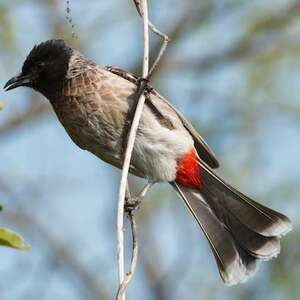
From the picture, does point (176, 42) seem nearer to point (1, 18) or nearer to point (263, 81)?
point (263, 81)

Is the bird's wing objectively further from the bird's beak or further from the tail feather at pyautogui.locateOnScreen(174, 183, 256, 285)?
the bird's beak

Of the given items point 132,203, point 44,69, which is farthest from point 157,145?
point 44,69

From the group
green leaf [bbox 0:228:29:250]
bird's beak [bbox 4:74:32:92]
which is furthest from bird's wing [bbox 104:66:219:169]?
green leaf [bbox 0:228:29:250]

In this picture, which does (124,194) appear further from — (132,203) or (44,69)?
(44,69)

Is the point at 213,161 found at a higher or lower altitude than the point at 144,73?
lower

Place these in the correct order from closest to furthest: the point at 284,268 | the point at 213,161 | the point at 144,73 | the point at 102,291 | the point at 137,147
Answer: the point at 144,73 < the point at 137,147 < the point at 213,161 < the point at 284,268 < the point at 102,291

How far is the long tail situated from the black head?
842 mm

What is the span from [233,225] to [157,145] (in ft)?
→ 2.07

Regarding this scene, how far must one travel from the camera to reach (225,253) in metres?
4.71

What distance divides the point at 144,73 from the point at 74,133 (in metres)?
0.95

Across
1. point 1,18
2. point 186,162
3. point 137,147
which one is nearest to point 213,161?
point 186,162

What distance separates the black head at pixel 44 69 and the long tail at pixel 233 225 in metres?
0.84

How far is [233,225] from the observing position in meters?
4.76

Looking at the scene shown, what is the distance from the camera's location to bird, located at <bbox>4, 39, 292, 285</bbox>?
4430 millimetres
